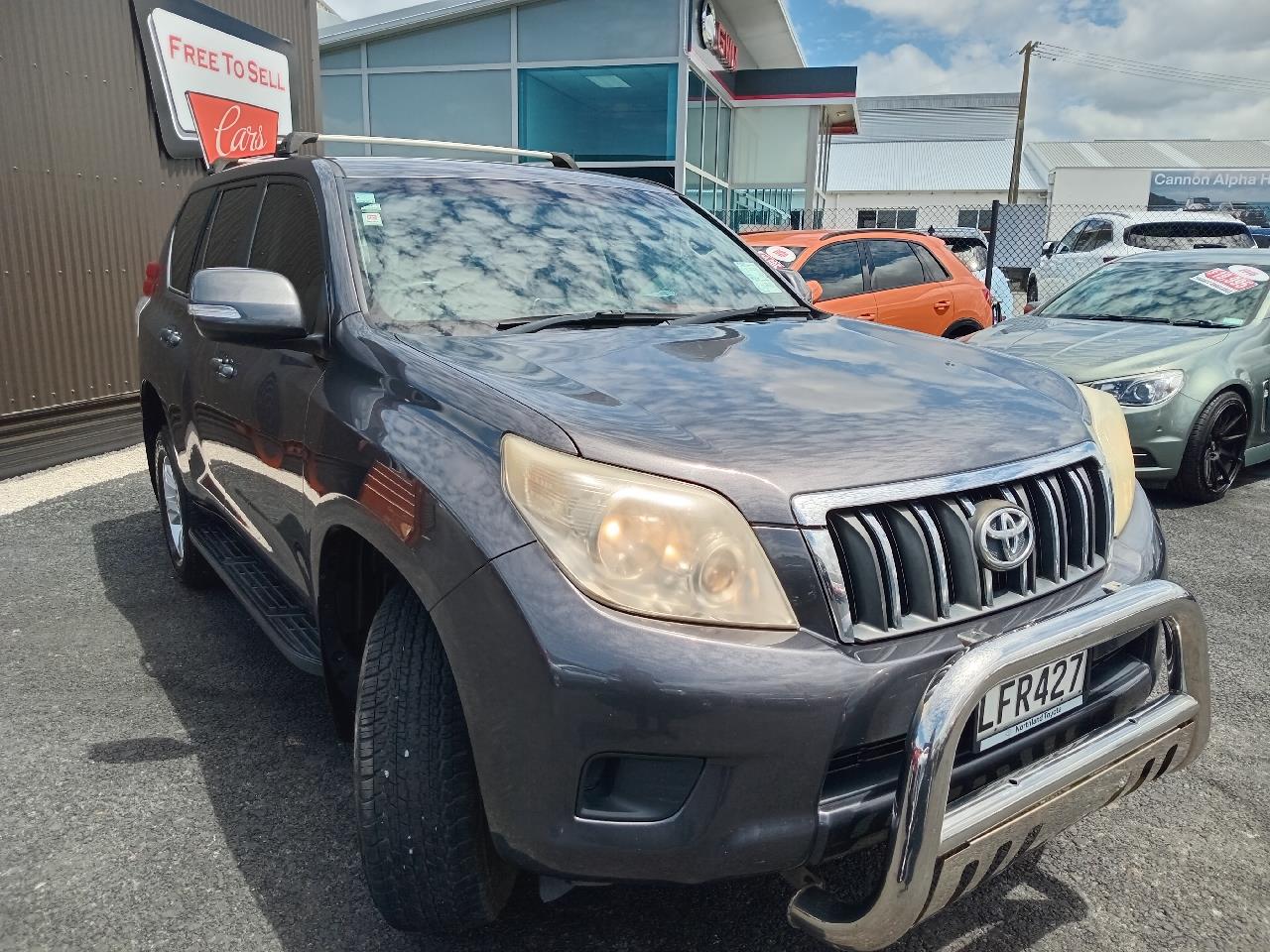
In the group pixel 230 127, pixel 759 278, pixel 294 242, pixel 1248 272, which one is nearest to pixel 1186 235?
pixel 1248 272

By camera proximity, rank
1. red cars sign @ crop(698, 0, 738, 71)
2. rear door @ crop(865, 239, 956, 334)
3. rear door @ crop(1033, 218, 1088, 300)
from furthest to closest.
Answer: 1. rear door @ crop(1033, 218, 1088, 300)
2. red cars sign @ crop(698, 0, 738, 71)
3. rear door @ crop(865, 239, 956, 334)

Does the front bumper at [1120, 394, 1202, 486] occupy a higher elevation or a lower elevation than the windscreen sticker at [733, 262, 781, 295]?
lower

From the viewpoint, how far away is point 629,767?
1601 mm

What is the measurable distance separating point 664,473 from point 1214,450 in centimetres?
502

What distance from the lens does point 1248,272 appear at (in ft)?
20.5

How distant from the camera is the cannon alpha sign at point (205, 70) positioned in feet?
23.0

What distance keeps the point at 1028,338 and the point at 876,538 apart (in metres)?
4.93

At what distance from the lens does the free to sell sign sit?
299 inches

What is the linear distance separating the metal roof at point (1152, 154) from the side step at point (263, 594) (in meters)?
43.9

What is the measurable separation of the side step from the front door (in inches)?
5.8

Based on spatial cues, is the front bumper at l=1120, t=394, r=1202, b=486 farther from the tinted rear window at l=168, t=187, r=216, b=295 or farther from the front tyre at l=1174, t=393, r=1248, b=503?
the tinted rear window at l=168, t=187, r=216, b=295

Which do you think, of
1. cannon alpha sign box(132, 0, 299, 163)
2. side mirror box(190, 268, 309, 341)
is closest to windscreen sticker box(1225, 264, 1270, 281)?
side mirror box(190, 268, 309, 341)

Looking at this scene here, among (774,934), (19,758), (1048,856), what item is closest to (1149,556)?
A: (1048,856)

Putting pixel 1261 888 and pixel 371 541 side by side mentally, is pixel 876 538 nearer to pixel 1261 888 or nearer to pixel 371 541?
pixel 371 541
